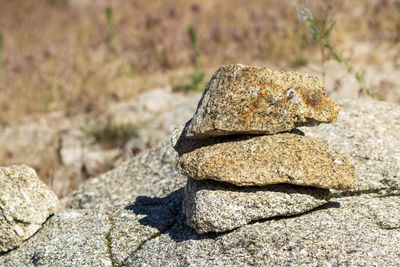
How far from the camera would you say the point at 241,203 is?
249 cm

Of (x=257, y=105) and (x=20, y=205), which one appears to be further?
(x=20, y=205)

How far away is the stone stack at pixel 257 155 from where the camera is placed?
2.46 metres

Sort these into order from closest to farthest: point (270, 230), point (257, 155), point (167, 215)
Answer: point (270, 230) < point (257, 155) < point (167, 215)

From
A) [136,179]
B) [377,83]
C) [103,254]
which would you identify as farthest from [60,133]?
[377,83]

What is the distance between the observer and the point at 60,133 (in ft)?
22.7

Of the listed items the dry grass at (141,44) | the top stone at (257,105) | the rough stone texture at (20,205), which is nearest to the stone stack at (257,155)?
the top stone at (257,105)

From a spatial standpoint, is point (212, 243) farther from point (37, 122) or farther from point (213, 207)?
point (37, 122)

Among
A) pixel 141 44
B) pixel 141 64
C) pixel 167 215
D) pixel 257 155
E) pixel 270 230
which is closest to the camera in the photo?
pixel 270 230

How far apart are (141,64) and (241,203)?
7688mm

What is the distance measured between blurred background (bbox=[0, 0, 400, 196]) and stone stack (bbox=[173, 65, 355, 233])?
174 centimetres

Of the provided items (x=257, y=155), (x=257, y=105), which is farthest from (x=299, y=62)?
(x=257, y=155)

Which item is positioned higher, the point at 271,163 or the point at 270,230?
the point at 271,163

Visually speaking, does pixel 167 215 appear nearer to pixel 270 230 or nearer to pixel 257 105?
pixel 270 230

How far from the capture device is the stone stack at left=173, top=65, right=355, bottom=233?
2461 millimetres
